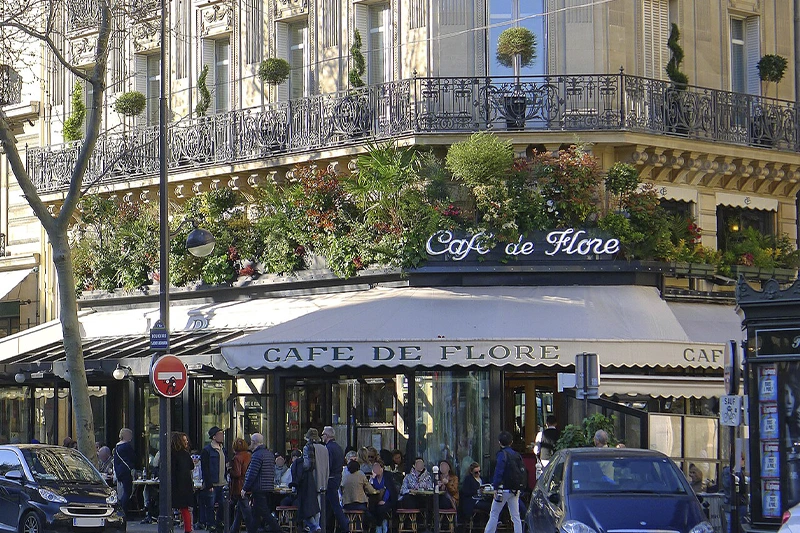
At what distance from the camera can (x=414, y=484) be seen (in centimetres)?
2133

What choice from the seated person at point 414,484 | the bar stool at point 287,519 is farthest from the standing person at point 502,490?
the bar stool at point 287,519

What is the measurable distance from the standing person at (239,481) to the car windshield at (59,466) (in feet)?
6.21

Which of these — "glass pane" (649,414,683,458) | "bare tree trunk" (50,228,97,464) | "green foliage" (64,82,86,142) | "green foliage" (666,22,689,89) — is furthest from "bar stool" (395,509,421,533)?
"green foliage" (64,82,86,142)

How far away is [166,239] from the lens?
21328 mm

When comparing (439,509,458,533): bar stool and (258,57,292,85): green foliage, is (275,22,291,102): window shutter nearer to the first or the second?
(258,57,292,85): green foliage

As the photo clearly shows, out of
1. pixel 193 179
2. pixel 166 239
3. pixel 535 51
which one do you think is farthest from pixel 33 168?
pixel 535 51

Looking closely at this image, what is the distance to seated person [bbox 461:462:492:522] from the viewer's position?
21234 millimetres

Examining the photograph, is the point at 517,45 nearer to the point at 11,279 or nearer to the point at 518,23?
the point at 518,23

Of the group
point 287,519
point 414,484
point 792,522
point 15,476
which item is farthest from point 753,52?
point 792,522

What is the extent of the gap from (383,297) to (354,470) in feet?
10.7

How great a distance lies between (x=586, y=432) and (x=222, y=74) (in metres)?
11.1

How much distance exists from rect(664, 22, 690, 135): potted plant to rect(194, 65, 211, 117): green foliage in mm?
8532

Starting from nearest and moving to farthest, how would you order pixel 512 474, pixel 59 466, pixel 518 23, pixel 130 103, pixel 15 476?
pixel 512 474
pixel 15 476
pixel 59 466
pixel 518 23
pixel 130 103

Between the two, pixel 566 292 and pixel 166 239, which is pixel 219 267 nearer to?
pixel 166 239
